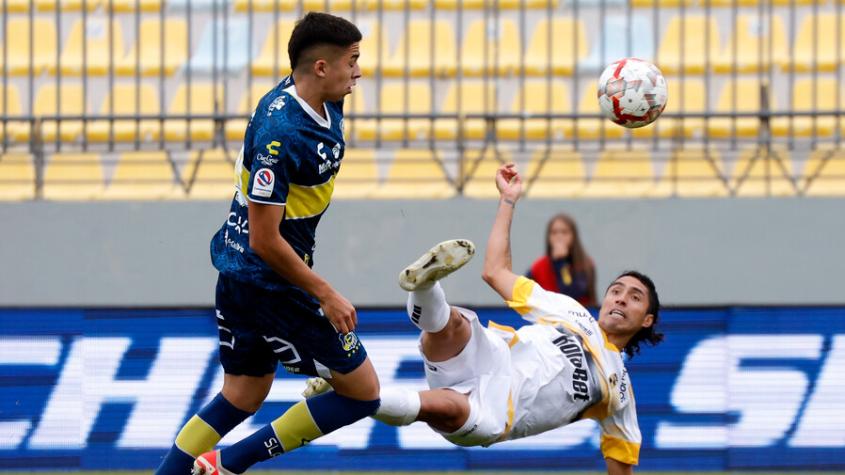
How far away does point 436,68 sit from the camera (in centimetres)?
1138

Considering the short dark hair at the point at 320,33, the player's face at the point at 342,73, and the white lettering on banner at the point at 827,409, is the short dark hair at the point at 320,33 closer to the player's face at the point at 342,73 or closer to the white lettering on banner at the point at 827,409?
the player's face at the point at 342,73

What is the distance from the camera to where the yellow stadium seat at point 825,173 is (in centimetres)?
992

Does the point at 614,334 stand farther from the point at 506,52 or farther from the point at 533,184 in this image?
the point at 506,52

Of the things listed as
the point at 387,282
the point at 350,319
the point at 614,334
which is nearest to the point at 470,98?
the point at 387,282

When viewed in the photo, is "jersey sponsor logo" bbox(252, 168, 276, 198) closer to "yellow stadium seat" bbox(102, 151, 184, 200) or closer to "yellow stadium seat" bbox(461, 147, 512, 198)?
"yellow stadium seat" bbox(461, 147, 512, 198)

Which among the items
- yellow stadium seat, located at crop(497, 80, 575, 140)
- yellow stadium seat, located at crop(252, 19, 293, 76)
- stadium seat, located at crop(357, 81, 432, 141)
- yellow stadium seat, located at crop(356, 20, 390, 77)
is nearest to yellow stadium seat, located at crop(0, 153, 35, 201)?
yellow stadium seat, located at crop(252, 19, 293, 76)

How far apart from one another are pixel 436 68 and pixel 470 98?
1.24ft

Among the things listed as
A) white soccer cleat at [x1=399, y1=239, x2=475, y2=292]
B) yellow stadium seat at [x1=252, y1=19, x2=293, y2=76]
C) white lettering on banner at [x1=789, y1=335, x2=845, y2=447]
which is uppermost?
yellow stadium seat at [x1=252, y1=19, x2=293, y2=76]

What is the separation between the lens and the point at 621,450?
6555mm

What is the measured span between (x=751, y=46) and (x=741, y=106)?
0.64 metres

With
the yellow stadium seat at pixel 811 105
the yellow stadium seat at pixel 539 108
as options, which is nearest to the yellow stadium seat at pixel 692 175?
the yellow stadium seat at pixel 811 105

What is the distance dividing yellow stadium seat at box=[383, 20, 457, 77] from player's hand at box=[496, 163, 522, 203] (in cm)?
480

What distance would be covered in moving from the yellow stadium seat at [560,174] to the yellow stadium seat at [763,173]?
3.60 feet

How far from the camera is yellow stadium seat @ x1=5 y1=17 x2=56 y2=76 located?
11.8m
